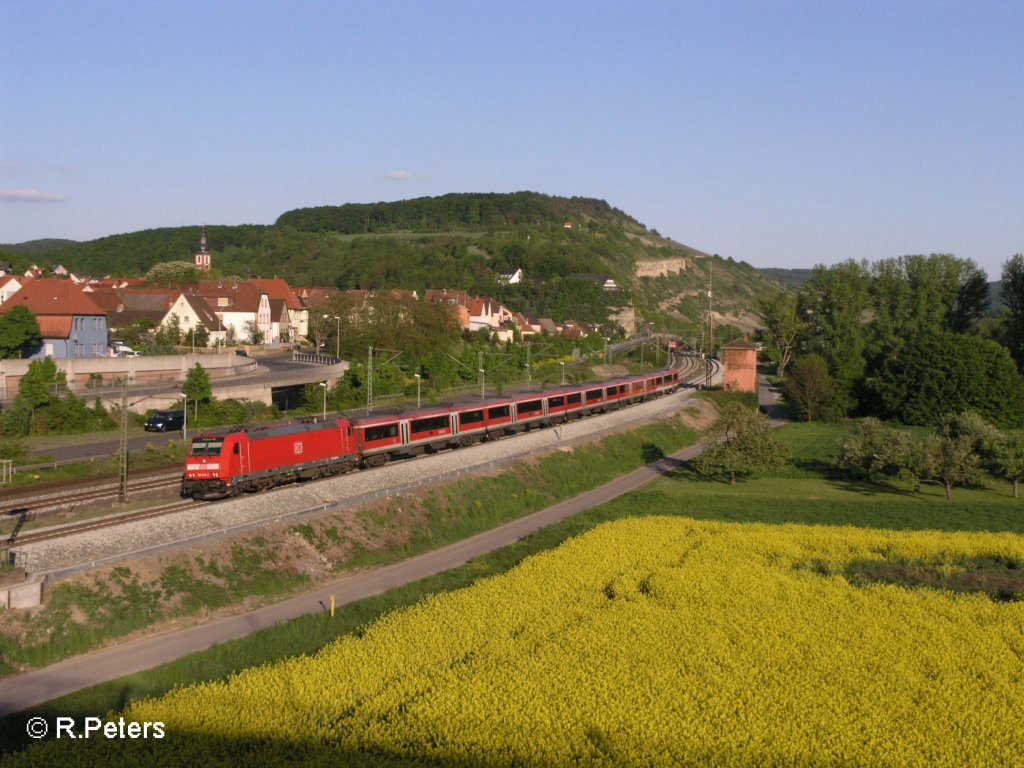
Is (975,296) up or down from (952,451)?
up

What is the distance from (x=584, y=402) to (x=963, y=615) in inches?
1757

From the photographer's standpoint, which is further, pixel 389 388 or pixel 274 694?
pixel 389 388

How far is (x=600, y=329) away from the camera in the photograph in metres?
158

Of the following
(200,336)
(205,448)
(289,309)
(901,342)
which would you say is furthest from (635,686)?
(289,309)

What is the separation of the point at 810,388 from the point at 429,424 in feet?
155

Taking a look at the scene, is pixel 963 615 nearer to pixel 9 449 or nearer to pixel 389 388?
pixel 9 449

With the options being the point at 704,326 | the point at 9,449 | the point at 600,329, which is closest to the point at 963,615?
the point at 9,449

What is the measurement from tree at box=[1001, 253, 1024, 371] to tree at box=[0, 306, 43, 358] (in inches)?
3382

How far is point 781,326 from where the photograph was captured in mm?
118125

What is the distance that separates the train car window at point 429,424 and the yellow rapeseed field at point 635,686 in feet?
64.2

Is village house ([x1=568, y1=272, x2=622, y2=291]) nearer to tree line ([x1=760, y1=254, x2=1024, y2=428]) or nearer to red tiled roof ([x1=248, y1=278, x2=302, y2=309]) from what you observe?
tree line ([x1=760, y1=254, x2=1024, y2=428])

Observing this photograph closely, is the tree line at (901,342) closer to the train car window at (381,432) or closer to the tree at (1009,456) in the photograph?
the tree at (1009,456)

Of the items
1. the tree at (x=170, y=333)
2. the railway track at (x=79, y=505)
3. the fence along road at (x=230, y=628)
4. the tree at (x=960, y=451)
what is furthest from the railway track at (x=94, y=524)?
the tree at (x=170, y=333)

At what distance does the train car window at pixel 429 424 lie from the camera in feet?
163
